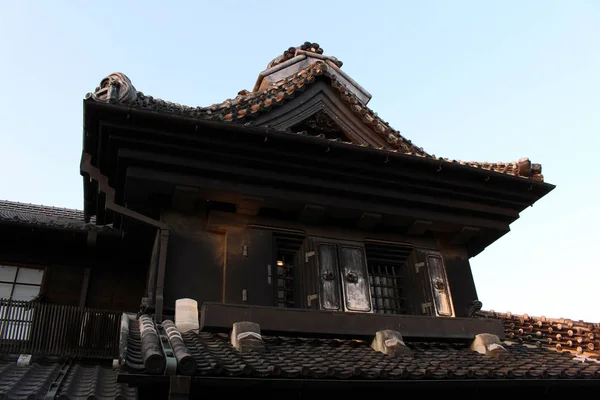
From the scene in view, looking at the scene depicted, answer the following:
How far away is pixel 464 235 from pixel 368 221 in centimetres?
237

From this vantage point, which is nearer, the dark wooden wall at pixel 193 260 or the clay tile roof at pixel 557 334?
the dark wooden wall at pixel 193 260

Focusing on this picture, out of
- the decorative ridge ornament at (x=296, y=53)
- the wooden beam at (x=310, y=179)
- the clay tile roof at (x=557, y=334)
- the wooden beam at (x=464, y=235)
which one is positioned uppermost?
the decorative ridge ornament at (x=296, y=53)

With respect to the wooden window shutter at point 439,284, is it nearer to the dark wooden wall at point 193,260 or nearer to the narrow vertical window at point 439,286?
the narrow vertical window at point 439,286


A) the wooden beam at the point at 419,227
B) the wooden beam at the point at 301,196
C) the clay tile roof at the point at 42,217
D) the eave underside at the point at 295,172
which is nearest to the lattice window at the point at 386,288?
the wooden beam at the point at 419,227

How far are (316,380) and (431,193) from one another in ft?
19.0

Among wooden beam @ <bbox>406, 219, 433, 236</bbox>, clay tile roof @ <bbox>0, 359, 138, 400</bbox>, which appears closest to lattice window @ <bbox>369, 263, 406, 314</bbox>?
wooden beam @ <bbox>406, 219, 433, 236</bbox>

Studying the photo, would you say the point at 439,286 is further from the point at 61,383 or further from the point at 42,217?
the point at 42,217

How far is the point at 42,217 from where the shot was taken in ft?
39.6

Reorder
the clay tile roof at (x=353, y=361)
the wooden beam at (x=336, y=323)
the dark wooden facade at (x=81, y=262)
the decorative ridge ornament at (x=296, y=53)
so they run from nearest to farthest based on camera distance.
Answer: the clay tile roof at (x=353, y=361) < the wooden beam at (x=336, y=323) < the dark wooden facade at (x=81, y=262) < the decorative ridge ornament at (x=296, y=53)

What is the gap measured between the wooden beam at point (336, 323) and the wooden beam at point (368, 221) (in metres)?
2.12

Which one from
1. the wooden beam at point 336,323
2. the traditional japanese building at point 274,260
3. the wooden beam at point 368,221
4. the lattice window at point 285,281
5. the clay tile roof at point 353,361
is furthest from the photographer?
the wooden beam at point 368,221

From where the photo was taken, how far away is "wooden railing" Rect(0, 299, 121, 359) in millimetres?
8820

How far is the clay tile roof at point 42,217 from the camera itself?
35.2 feet

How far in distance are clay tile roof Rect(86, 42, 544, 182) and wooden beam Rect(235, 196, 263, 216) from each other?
153cm
